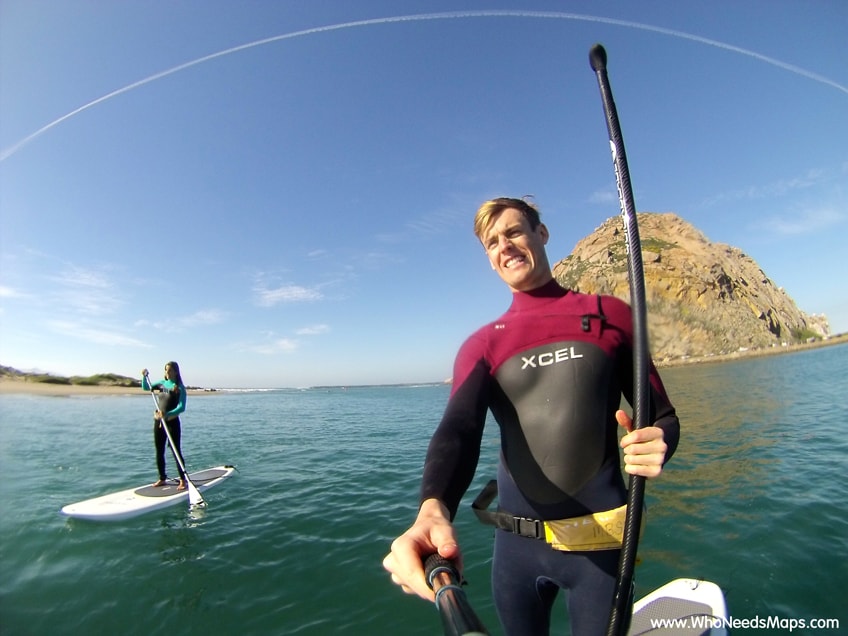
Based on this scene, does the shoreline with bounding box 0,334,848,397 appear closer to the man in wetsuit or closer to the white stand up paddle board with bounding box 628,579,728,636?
the white stand up paddle board with bounding box 628,579,728,636

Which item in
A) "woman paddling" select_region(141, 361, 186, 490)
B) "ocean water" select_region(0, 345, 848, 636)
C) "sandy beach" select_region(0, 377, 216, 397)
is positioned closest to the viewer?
"ocean water" select_region(0, 345, 848, 636)

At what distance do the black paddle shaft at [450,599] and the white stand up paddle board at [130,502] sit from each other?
33.4 feet

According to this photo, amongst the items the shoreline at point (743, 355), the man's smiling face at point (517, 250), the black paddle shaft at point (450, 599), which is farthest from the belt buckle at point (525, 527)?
the shoreline at point (743, 355)

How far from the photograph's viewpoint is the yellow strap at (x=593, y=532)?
85.3 inches

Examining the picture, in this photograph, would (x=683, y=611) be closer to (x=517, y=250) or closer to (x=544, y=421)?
(x=544, y=421)

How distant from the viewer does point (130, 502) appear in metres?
8.64

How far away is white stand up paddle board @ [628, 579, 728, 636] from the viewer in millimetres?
3633

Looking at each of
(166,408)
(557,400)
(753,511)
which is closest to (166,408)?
(166,408)

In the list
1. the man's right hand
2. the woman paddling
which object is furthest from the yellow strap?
the woman paddling

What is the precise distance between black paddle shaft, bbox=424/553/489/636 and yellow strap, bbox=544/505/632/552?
142cm

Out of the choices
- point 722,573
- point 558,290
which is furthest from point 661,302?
point 722,573

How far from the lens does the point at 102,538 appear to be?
7219mm

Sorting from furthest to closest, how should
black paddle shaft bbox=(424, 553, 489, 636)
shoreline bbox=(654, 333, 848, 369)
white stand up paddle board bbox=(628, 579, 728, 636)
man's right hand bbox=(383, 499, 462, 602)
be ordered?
shoreline bbox=(654, 333, 848, 369) < white stand up paddle board bbox=(628, 579, 728, 636) < man's right hand bbox=(383, 499, 462, 602) < black paddle shaft bbox=(424, 553, 489, 636)

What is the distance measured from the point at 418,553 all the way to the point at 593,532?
1.53 metres
